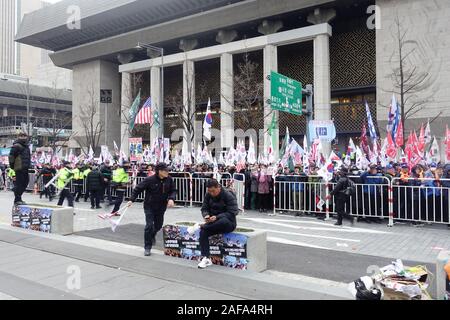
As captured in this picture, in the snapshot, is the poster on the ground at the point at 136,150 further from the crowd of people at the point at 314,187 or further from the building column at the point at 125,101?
the building column at the point at 125,101

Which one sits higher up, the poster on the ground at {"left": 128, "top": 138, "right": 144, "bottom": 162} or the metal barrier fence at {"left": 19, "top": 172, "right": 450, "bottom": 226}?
the poster on the ground at {"left": 128, "top": 138, "right": 144, "bottom": 162}

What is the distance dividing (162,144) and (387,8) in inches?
708

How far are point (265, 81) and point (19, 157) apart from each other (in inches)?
915

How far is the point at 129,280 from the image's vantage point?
20.0 feet

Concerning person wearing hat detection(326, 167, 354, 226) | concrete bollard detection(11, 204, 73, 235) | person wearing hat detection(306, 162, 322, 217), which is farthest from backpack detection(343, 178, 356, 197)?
concrete bollard detection(11, 204, 73, 235)

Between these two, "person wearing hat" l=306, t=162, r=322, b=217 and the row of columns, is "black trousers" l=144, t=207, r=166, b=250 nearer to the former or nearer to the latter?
"person wearing hat" l=306, t=162, r=322, b=217

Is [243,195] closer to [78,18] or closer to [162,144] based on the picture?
[162,144]

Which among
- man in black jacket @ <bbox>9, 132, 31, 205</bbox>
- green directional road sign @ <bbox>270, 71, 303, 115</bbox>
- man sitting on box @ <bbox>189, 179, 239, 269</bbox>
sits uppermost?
green directional road sign @ <bbox>270, 71, 303, 115</bbox>

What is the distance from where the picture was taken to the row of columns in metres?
29.1

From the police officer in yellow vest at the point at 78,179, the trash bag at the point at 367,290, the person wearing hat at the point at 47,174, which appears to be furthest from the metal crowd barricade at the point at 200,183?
the trash bag at the point at 367,290

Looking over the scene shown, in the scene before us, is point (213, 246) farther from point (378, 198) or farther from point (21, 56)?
point (21, 56)

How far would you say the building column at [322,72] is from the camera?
2902cm

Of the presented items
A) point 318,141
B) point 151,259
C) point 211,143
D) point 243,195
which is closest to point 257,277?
point 151,259

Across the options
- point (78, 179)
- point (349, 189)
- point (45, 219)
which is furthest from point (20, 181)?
point (349, 189)
